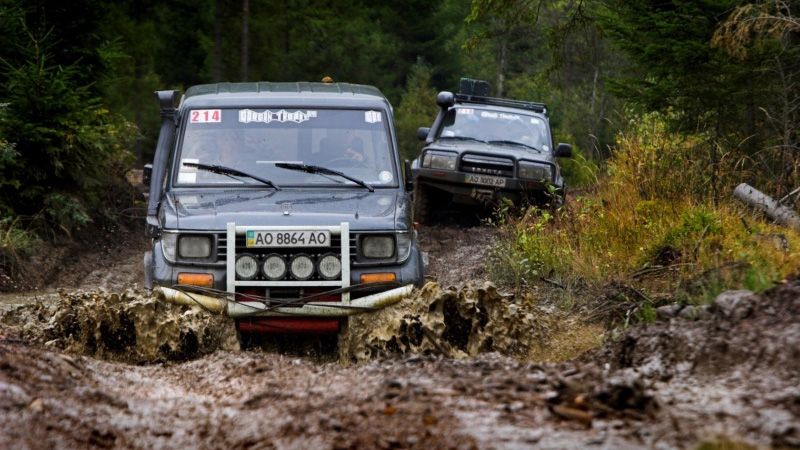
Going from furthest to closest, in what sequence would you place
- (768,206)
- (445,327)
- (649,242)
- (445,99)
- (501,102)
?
(501,102)
(445,99)
(768,206)
(649,242)
(445,327)

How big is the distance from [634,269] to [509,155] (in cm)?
585

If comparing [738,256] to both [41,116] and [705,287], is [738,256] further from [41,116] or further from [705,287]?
[41,116]

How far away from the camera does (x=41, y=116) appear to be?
14.2 m

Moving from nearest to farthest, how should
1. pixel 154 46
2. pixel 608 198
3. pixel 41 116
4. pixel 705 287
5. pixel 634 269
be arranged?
1. pixel 705 287
2. pixel 634 269
3. pixel 608 198
4. pixel 41 116
5. pixel 154 46

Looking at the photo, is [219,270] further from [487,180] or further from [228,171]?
[487,180]

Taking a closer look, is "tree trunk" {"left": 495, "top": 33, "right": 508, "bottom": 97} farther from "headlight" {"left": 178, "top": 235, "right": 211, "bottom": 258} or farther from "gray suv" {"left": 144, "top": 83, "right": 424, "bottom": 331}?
"headlight" {"left": 178, "top": 235, "right": 211, "bottom": 258}

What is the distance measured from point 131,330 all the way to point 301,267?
1.21 metres

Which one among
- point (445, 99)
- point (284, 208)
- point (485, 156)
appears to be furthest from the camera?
point (445, 99)

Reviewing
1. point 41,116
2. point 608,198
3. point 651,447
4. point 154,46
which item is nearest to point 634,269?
point 608,198

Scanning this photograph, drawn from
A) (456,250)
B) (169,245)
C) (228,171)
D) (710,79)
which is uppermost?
(710,79)

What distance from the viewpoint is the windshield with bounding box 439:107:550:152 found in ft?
54.1

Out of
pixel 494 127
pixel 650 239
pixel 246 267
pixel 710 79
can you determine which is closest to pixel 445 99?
pixel 494 127

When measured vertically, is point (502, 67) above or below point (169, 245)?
below

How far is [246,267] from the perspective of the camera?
7.42 meters
